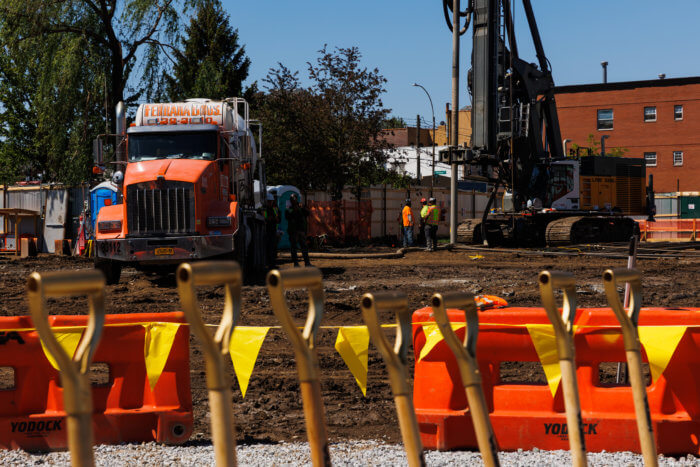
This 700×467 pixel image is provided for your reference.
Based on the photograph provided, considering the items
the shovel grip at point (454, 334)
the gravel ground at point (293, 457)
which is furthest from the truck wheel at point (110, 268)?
the shovel grip at point (454, 334)

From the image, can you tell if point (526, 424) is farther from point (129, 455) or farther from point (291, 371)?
point (291, 371)

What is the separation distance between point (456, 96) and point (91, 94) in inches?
501

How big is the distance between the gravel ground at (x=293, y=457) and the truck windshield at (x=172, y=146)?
42.2 feet

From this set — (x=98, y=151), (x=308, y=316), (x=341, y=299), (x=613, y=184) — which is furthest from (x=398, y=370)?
(x=613, y=184)

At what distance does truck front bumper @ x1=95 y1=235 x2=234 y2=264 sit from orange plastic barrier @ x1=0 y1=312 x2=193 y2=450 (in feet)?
35.8

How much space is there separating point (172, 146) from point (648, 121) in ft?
178

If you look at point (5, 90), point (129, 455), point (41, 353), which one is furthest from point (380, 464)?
point (5, 90)

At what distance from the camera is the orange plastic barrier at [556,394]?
552cm

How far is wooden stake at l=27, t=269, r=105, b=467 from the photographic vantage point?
2.15m

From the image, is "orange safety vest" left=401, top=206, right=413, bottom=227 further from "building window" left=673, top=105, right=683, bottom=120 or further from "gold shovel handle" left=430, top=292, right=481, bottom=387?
"building window" left=673, top=105, right=683, bottom=120

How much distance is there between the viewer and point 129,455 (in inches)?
218

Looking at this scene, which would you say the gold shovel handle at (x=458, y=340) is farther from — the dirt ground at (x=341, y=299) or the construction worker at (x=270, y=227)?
the construction worker at (x=270, y=227)

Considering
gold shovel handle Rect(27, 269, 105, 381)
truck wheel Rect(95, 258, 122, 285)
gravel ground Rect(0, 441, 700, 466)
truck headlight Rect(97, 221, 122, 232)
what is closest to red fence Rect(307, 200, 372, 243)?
truck wheel Rect(95, 258, 122, 285)

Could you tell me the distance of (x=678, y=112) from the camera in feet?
211
